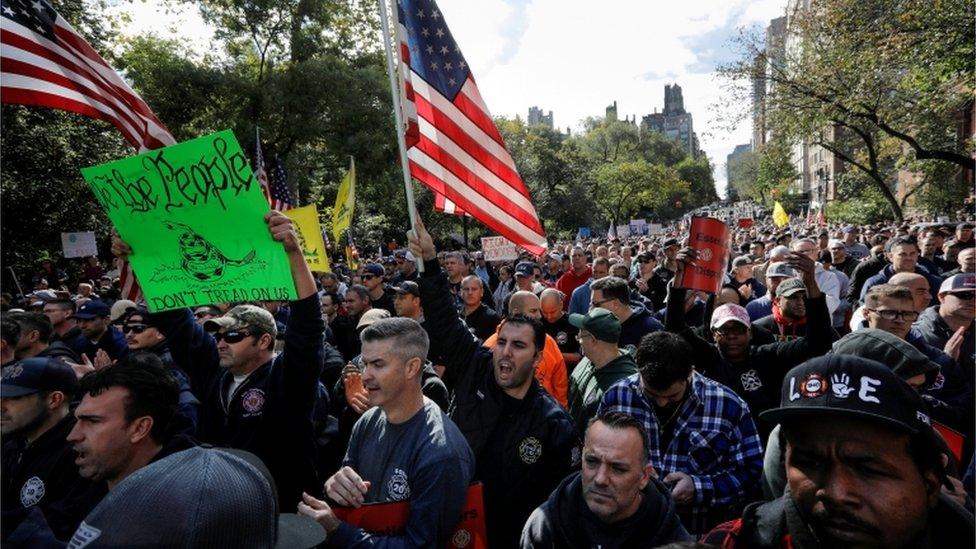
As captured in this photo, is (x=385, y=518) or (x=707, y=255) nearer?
(x=385, y=518)

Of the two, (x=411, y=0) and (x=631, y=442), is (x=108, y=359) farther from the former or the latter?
(x=631, y=442)

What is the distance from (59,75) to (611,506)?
471cm

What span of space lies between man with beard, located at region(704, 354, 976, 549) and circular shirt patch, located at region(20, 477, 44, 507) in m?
3.00

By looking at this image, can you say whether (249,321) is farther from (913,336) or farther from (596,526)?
(913,336)

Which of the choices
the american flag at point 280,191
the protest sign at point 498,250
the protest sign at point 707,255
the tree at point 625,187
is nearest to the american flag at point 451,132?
the protest sign at point 707,255

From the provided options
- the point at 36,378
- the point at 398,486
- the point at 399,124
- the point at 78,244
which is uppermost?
the point at 399,124

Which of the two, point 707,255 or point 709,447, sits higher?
point 707,255

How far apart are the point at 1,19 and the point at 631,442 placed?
182 inches

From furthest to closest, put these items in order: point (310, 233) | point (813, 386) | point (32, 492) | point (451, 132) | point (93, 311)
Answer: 1. point (310, 233)
2. point (93, 311)
3. point (451, 132)
4. point (32, 492)
5. point (813, 386)

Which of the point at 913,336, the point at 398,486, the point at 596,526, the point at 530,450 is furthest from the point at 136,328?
the point at 913,336

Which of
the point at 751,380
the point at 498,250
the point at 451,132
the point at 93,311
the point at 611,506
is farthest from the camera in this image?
the point at 498,250

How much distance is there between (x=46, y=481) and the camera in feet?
9.44

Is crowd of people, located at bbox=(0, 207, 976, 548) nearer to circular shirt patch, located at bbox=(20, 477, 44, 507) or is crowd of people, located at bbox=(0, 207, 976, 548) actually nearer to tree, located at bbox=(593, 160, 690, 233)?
circular shirt patch, located at bbox=(20, 477, 44, 507)

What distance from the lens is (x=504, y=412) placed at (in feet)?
11.1
